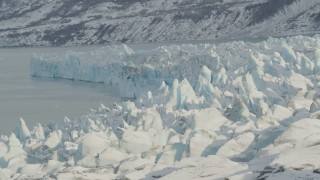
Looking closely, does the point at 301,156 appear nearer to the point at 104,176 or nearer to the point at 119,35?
the point at 104,176

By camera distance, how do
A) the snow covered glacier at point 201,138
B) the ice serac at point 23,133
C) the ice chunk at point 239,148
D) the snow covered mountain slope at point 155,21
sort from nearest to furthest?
the snow covered glacier at point 201,138, the ice chunk at point 239,148, the ice serac at point 23,133, the snow covered mountain slope at point 155,21

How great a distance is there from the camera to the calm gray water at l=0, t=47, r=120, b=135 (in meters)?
23.0

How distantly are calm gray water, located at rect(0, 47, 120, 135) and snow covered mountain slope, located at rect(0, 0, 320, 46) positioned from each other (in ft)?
178

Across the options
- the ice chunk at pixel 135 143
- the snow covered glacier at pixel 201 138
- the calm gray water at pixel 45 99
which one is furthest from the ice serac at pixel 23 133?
the ice chunk at pixel 135 143

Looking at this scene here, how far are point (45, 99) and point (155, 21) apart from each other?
77917mm

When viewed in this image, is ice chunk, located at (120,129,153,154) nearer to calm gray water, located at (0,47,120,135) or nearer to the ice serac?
the ice serac

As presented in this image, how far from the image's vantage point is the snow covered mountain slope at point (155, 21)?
9331 centimetres

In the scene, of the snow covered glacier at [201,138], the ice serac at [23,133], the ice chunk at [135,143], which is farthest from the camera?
the ice serac at [23,133]

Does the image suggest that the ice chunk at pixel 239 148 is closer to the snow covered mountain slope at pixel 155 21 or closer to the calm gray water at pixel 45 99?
the calm gray water at pixel 45 99

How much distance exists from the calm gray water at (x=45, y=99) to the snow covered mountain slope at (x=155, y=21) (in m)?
54.1

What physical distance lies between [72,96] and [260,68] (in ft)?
48.1

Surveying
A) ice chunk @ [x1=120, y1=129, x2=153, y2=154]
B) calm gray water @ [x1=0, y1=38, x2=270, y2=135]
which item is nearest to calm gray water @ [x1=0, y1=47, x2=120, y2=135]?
calm gray water @ [x1=0, y1=38, x2=270, y2=135]

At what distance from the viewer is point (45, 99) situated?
2891 centimetres

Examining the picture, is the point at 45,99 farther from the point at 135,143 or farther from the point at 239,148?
the point at 239,148
